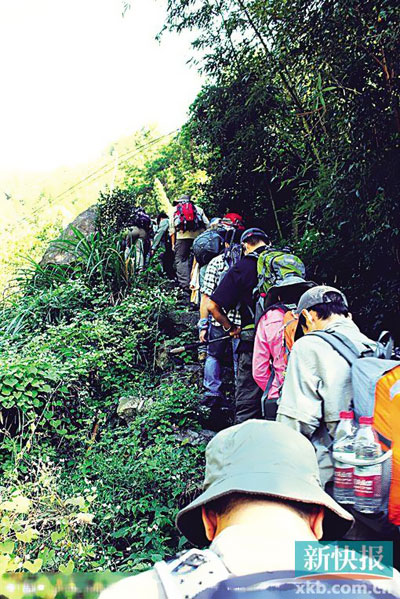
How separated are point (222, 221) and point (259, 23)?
288cm

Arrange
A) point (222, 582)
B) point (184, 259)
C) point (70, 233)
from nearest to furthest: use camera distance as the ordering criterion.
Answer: point (222, 582) < point (184, 259) < point (70, 233)

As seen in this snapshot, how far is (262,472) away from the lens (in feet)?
4.10

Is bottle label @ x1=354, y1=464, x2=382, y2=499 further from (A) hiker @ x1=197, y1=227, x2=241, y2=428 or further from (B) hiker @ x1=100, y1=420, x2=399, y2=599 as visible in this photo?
(A) hiker @ x1=197, y1=227, x2=241, y2=428

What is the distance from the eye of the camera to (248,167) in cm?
1080

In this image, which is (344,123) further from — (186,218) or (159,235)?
(159,235)

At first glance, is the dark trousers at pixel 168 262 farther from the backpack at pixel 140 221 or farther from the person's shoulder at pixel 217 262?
the person's shoulder at pixel 217 262

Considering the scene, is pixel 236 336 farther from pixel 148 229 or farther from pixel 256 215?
pixel 256 215

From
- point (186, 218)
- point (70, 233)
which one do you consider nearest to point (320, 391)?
point (186, 218)

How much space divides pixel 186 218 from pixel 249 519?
793 centimetres

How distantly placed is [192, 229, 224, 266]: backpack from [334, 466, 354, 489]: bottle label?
4.51m

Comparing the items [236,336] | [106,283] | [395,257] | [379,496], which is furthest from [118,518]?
[106,283]

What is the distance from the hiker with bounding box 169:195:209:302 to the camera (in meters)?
8.98

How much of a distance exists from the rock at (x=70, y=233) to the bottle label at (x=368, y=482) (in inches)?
337

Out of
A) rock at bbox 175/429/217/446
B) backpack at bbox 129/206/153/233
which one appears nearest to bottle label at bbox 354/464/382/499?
rock at bbox 175/429/217/446
